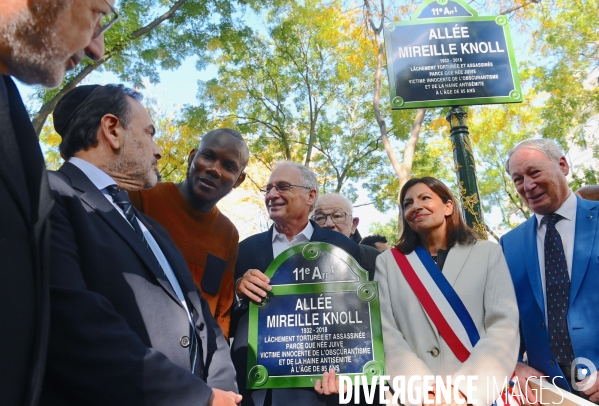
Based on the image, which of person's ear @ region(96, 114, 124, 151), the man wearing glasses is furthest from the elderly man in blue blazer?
person's ear @ region(96, 114, 124, 151)

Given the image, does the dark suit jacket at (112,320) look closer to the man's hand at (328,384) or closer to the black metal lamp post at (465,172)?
the man's hand at (328,384)

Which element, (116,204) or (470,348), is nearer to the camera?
(116,204)

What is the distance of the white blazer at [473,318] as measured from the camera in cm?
232

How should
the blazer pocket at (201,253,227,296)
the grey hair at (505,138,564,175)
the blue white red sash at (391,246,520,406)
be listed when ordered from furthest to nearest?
the grey hair at (505,138,564,175)
the blazer pocket at (201,253,227,296)
the blue white red sash at (391,246,520,406)

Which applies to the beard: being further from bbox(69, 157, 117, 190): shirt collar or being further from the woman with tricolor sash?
the woman with tricolor sash

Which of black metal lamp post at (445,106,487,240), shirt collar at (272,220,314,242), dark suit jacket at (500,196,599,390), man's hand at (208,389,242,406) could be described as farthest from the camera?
black metal lamp post at (445,106,487,240)

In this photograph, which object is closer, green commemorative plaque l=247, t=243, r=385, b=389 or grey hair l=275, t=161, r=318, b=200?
green commemorative plaque l=247, t=243, r=385, b=389

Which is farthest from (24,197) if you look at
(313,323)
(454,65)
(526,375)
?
(454,65)

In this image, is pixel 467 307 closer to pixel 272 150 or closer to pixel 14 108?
pixel 14 108

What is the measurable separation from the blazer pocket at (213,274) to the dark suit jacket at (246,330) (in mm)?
A: 155

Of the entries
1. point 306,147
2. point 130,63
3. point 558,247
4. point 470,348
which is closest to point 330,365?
point 470,348

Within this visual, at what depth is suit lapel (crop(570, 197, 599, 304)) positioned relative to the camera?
2.77m

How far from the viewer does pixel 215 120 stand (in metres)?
13.4

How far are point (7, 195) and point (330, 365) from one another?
1.86m
